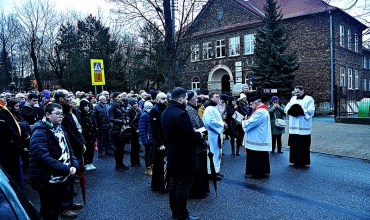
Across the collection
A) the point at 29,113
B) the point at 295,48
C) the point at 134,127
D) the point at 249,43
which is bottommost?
the point at 134,127

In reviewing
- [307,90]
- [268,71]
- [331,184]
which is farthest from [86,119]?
[307,90]

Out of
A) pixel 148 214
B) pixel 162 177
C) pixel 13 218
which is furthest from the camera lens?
pixel 162 177

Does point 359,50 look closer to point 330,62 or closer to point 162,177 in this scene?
point 330,62

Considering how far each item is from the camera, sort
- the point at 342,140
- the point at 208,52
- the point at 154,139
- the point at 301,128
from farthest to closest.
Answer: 1. the point at 208,52
2. the point at 342,140
3. the point at 301,128
4. the point at 154,139

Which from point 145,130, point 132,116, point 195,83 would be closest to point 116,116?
point 132,116

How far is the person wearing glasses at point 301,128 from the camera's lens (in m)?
7.95

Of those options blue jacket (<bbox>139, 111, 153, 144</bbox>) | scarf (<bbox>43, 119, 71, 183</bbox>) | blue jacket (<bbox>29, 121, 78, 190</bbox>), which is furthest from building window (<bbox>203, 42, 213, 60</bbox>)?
blue jacket (<bbox>29, 121, 78, 190</bbox>)

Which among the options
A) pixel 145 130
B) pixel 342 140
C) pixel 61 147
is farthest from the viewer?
pixel 342 140

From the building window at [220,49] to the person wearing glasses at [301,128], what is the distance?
25676mm

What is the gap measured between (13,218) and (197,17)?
16.6 metres

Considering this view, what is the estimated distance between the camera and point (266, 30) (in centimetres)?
2480

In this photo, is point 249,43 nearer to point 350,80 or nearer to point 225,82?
point 225,82

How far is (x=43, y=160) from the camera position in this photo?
3762mm

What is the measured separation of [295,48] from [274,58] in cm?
487
